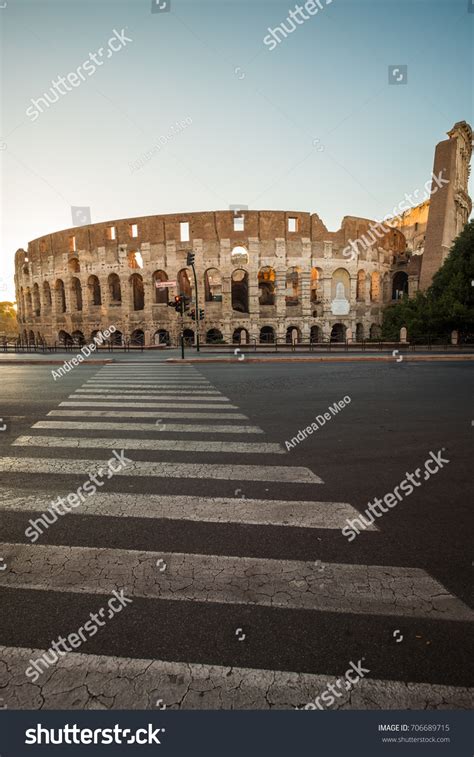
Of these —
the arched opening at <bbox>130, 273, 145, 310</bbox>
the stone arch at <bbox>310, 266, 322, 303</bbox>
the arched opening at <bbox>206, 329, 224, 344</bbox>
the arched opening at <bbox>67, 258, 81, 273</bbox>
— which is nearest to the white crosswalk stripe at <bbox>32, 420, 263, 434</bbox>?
the arched opening at <bbox>206, 329, 224, 344</bbox>

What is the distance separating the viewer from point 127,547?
9.55 feet

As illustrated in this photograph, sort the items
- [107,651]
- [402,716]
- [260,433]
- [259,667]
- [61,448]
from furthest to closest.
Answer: [260,433] → [61,448] → [107,651] → [259,667] → [402,716]

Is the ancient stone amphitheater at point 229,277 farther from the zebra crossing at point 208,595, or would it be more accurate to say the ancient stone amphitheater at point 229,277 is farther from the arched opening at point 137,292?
the zebra crossing at point 208,595

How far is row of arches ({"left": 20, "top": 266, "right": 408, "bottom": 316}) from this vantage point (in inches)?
1662

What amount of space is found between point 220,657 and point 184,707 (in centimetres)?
26

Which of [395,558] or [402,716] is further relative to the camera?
[395,558]

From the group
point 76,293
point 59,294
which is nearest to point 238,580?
point 76,293

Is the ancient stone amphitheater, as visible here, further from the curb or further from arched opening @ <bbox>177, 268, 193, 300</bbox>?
the curb

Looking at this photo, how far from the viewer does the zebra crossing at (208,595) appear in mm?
1776

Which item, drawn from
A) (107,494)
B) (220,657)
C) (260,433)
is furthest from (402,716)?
(260,433)

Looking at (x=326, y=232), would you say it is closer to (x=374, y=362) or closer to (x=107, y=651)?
(x=374, y=362)
